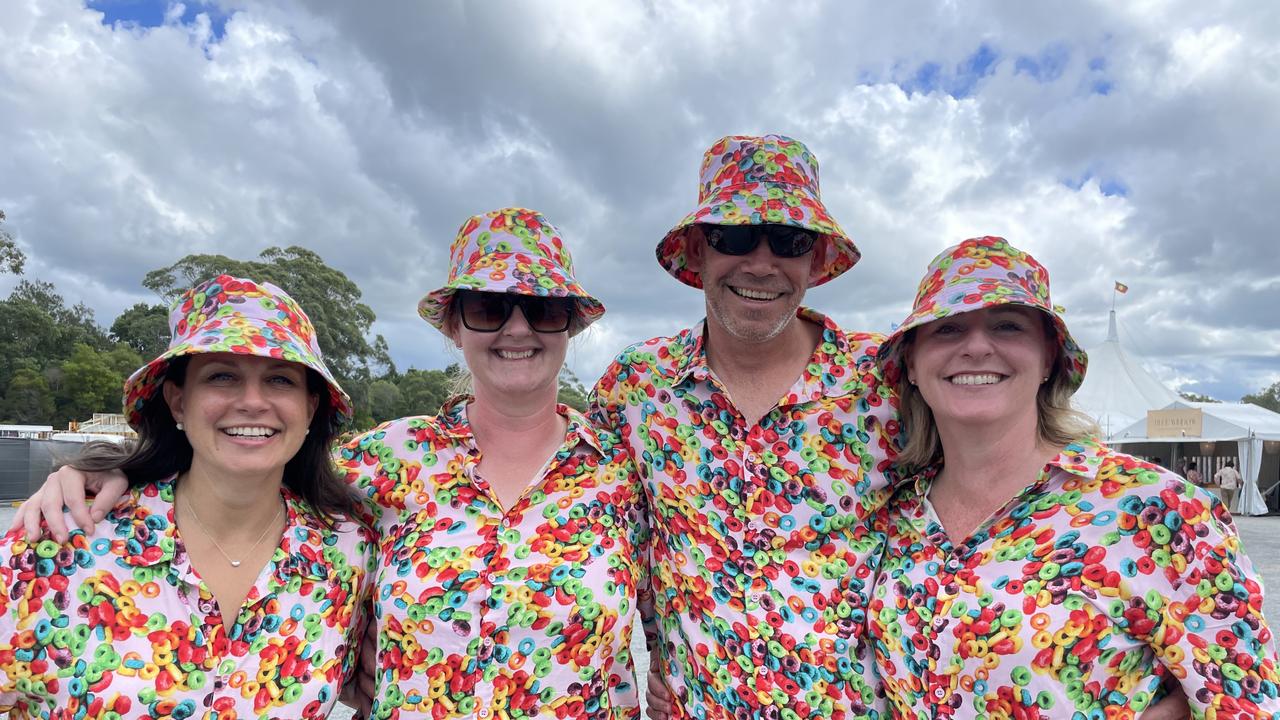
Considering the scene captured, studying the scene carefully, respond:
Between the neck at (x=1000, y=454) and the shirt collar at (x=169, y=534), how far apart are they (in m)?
2.12

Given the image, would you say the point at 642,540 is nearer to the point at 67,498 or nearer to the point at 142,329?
the point at 67,498

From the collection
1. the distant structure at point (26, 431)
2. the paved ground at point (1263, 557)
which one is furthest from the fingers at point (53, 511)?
the distant structure at point (26, 431)

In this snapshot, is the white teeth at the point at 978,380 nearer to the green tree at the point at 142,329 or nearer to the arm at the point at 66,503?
the arm at the point at 66,503

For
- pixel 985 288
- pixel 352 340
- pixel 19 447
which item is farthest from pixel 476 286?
pixel 352 340

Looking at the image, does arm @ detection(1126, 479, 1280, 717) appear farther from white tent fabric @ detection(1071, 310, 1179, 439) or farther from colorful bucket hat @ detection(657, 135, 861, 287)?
white tent fabric @ detection(1071, 310, 1179, 439)

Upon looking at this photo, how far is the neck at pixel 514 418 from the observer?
9.59 feet

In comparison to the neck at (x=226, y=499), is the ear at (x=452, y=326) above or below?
above

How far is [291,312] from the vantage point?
2.59 metres

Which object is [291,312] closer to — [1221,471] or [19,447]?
[19,447]

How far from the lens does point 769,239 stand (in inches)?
119

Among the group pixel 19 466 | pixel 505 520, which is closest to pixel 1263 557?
pixel 505 520

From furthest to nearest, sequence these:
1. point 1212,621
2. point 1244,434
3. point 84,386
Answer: point 84,386 → point 1244,434 → point 1212,621

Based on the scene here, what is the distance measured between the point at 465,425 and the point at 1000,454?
1.83 m

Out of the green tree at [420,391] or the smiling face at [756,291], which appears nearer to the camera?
the smiling face at [756,291]
